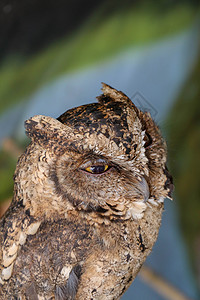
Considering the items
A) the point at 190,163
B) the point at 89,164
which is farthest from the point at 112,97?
the point at 190,163

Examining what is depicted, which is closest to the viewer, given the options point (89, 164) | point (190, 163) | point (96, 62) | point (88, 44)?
point (89, 164)

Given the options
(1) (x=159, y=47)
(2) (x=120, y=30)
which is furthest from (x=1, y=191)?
(1) (x=159, y=47)

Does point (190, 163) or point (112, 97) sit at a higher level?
point (112, 97)

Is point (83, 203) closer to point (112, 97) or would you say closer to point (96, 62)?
point (112, 97)

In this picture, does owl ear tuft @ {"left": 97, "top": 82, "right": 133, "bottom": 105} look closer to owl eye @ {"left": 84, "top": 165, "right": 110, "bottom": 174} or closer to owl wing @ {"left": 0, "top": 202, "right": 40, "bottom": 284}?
owl eye @ {"left": 84, "top": 165, "right": 110, "bottom": 174}

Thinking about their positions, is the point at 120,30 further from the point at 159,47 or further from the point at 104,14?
the point at 159,47

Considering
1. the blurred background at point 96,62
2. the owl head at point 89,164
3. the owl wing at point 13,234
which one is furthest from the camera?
the blurred background at point 96,62

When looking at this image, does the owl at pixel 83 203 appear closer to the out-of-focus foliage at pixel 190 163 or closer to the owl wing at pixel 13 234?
the owl wing at pixel 13 234

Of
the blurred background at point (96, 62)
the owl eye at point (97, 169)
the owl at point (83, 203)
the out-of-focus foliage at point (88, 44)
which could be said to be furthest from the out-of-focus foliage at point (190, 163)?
the owl eye at point (97, 169)
